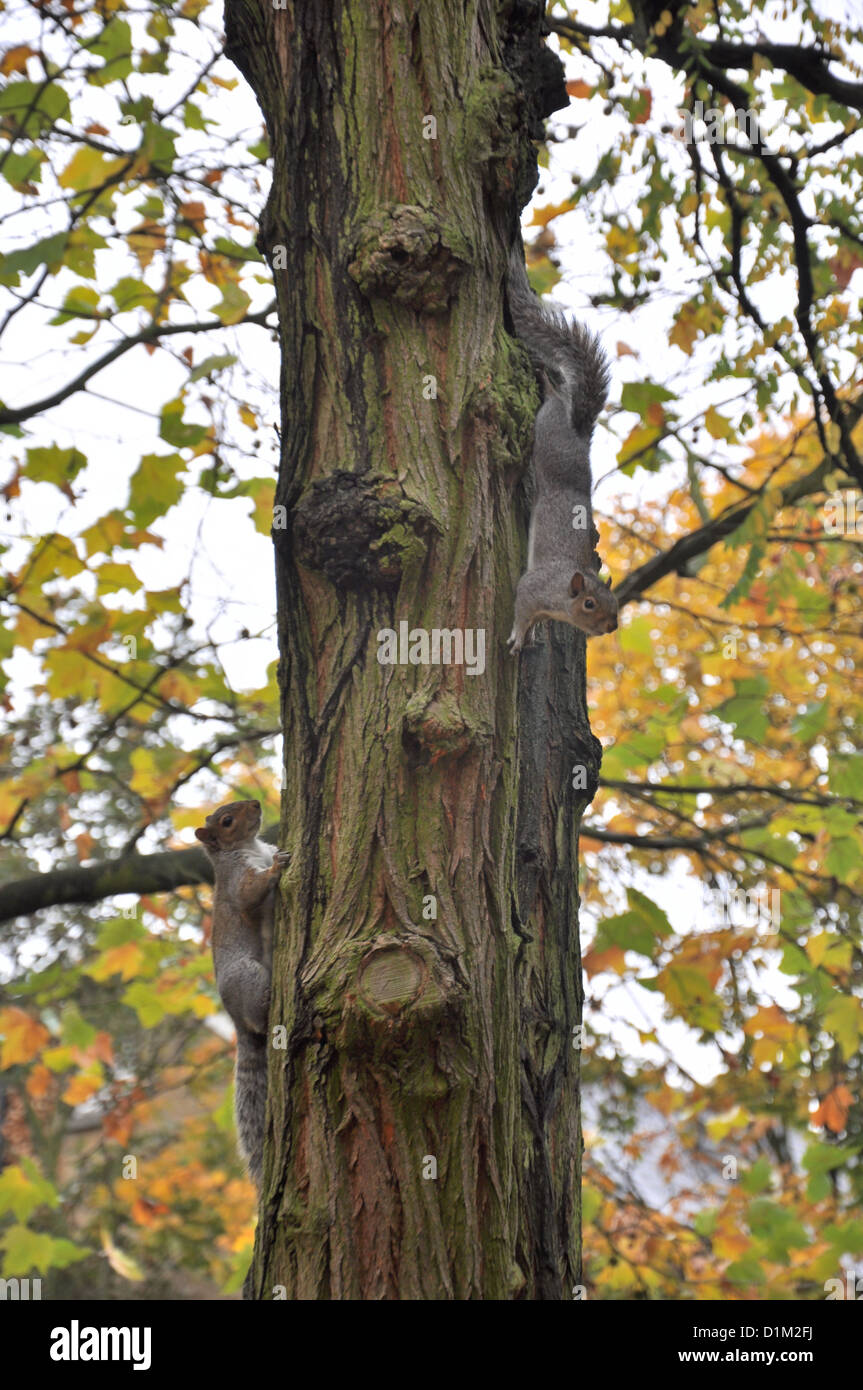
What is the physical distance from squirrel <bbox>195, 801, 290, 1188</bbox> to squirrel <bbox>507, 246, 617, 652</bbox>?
3.81 ft

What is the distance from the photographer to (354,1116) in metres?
2.05

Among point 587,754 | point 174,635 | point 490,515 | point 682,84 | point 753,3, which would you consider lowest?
point 587,754

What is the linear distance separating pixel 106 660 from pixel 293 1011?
9.95ft

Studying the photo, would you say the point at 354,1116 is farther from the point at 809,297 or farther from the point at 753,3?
the point at 753,3

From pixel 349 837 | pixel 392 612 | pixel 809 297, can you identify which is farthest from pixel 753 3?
pixel 349 837

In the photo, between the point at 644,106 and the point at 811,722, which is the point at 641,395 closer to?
the point at 644,106

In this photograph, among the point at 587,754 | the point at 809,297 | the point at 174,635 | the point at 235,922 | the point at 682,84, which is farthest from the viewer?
the point at 174,635

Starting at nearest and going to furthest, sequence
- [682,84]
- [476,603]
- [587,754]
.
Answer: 1. [476,603]
2. [587,754]
3. [682,84]

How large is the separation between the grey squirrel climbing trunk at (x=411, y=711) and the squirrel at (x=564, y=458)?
11.8 inches

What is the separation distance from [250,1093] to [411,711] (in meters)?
1.57

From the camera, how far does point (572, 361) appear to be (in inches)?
149

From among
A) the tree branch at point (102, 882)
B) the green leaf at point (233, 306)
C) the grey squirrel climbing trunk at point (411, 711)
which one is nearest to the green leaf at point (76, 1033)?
the tree branch at point (102, 882)

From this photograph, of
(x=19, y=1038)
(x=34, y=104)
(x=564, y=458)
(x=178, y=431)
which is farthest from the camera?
(x=19, y=1038)

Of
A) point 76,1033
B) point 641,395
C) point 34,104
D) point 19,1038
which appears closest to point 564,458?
point 641,395
